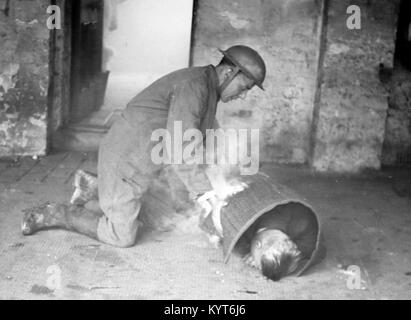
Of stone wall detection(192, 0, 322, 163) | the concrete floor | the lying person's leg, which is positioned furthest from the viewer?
stone wall detection(192, 0, 322, 163)

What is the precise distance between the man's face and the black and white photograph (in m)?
0.01

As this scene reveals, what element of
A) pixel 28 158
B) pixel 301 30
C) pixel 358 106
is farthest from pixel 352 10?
pixel 28 158

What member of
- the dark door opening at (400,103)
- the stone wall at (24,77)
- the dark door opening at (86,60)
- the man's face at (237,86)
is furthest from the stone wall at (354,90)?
the stone wall at (24,77)

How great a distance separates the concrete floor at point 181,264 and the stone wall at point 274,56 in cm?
173

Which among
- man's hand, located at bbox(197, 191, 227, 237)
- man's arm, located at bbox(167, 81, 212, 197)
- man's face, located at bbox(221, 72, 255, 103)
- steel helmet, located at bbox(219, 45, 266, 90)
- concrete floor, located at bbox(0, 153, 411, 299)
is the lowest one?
concrete floor, located at bbox(0, 153, 411, 299)

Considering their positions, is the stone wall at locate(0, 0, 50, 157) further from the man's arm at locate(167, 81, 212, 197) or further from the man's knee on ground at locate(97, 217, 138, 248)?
the man's arm at locate(167, 81, 212, 197)

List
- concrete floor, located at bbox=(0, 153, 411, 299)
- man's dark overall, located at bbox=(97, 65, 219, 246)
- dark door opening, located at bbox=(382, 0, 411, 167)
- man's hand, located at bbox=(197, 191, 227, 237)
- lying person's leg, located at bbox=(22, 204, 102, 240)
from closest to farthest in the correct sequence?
concrete floor, located at bbox=(0, 153, 411, 299) < man's hand, located at bbox=(197, 191, 227, 237) < man's dark overall, located at bbox=(97, 65, 219, 246) < lying person's leg, located at bbox=(22, 204, 102, 240) < dark door opening, located at bbox=(382, 0, 411, 167)

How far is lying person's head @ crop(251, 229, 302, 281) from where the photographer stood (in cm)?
379

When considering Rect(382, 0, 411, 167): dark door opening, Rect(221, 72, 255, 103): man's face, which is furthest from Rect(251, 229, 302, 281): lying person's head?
Rect(382, 0, 411, 167): dark door opening

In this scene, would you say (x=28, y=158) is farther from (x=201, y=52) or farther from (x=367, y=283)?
(x=367, y=283)

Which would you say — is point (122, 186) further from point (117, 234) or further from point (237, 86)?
point (237, 86)

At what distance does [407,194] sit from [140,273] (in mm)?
3517

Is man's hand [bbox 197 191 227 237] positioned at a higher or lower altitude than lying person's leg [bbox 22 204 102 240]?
higher

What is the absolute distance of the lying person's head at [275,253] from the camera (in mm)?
3793
